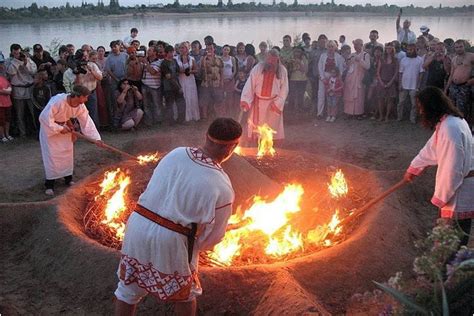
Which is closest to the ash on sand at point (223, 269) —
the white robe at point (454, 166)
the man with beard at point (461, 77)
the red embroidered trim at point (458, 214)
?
the red embroidered trim at point (458, 214)

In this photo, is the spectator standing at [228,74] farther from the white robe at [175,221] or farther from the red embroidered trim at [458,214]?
the white robe at [175,221]

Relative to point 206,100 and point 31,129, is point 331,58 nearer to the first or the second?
point 206,100

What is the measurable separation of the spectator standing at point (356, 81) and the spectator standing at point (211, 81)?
2932mm

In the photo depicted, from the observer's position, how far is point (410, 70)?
1075cm

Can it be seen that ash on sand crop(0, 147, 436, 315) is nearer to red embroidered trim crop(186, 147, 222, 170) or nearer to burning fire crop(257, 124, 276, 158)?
burning fire crop(257, 124, 276, 158)

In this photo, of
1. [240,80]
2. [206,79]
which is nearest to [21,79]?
[206,79]

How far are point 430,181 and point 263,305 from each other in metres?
4.12

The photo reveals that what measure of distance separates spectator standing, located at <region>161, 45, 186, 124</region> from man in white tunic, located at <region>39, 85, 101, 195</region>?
3.75 metres

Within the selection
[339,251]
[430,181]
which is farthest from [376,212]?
[430,181]

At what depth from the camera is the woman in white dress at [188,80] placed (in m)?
11.2

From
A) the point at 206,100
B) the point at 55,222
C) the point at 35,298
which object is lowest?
the point at 35,298

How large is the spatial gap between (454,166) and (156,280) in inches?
113

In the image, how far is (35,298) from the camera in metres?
4.99

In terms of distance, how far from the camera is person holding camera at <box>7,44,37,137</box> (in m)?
10.1
